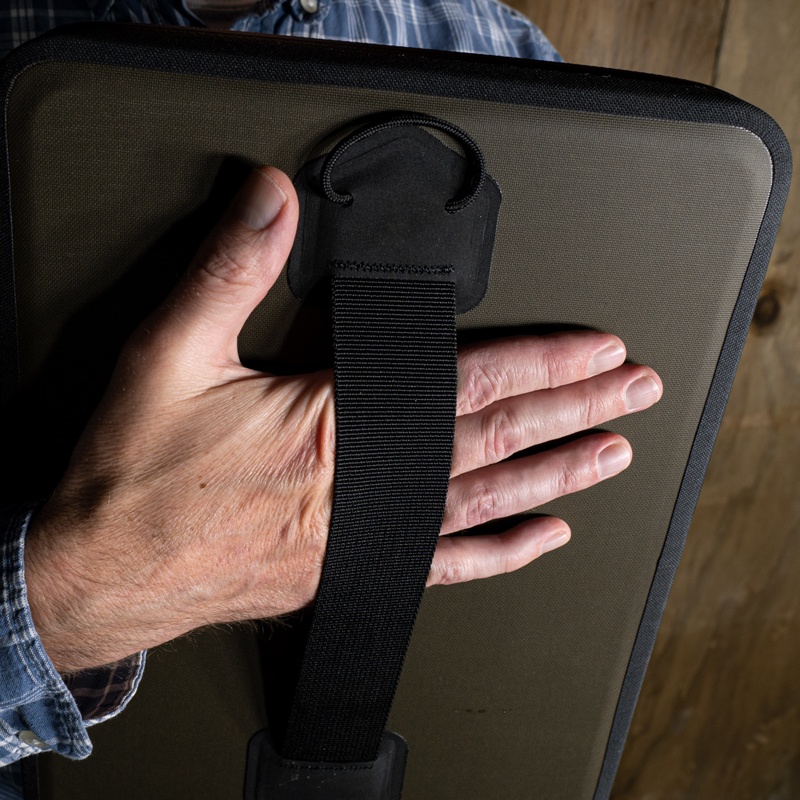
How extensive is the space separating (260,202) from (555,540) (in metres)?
0.27

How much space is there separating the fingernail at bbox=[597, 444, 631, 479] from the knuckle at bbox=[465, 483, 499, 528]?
65 mm

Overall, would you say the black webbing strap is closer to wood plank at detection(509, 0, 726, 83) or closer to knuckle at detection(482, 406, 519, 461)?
knuckle at detection(482, 406, 519, 461)

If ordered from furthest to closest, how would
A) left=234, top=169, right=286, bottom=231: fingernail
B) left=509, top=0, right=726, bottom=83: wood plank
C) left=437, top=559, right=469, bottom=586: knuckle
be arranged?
left=509, top=0, right=726, bottom=83: wood plank
left=437, top=559, right=469, bottom=586: knuckle
left=234, top=169, right=286, bottom=231: fingernail

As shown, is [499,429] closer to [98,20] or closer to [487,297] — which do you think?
[487,297]

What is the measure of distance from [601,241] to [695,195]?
2.2 inches

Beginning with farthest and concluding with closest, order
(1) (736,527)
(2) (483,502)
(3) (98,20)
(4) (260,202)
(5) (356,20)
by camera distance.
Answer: (1) (736,527), (5) (356,20), (3) (98,20), (2) (483,502), (4) (260,202)

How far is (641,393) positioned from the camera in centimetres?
47

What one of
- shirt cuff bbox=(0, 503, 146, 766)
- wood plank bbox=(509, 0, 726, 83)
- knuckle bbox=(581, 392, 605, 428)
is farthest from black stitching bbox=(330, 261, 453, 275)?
wood plank bbox=(509, 0, 726, 83)

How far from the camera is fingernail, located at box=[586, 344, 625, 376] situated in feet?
1.49

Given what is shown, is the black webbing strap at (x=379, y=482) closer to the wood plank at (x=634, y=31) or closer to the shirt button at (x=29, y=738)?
the shirt button at (x=29, y=738)

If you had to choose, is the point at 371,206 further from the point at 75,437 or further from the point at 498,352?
the point at 75,437

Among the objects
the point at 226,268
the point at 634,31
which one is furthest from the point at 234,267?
the point at 634,31

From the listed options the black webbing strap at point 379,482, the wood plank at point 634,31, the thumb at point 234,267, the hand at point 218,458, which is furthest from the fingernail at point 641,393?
the wood plank at point 634,31

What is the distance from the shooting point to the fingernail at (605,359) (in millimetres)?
454
